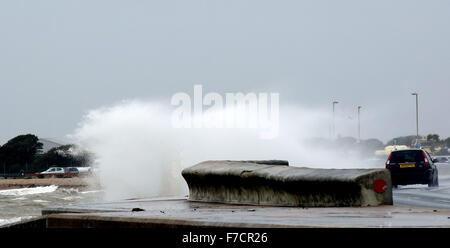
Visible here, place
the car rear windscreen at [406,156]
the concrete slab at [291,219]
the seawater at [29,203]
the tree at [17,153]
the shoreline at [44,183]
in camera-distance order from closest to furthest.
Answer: the concrete slab at [291,219] → the car rear windscreen at [406,156] → the seawater at [29,203] → the shoreline at [44,183] → the tree at [17,153]

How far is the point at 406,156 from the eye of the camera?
1079 inches

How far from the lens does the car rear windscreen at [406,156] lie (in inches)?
1067

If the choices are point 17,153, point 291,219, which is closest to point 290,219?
point 291,219

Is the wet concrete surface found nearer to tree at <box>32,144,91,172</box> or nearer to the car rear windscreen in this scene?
the car rear windscreen

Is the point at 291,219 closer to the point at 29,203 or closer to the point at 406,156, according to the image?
the point at 406,156

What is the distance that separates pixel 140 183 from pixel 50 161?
289 feet

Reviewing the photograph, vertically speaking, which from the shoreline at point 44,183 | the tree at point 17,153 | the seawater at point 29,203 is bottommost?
the shoreline at point 44,183

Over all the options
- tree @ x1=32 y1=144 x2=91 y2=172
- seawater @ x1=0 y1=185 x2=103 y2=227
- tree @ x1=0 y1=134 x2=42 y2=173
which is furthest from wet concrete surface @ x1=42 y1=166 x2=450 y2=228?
tree @ x1=32 y1=144 x2=91 y2=172

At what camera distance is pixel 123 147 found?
53.2m

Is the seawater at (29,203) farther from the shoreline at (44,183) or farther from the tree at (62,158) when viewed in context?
the tree at (62,158)

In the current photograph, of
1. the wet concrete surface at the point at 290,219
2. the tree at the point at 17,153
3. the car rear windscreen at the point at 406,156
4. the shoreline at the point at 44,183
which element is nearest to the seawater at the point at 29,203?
the wet concrete surface at the point at 290,219

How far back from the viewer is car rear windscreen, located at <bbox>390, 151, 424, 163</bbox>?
88.9 ft
